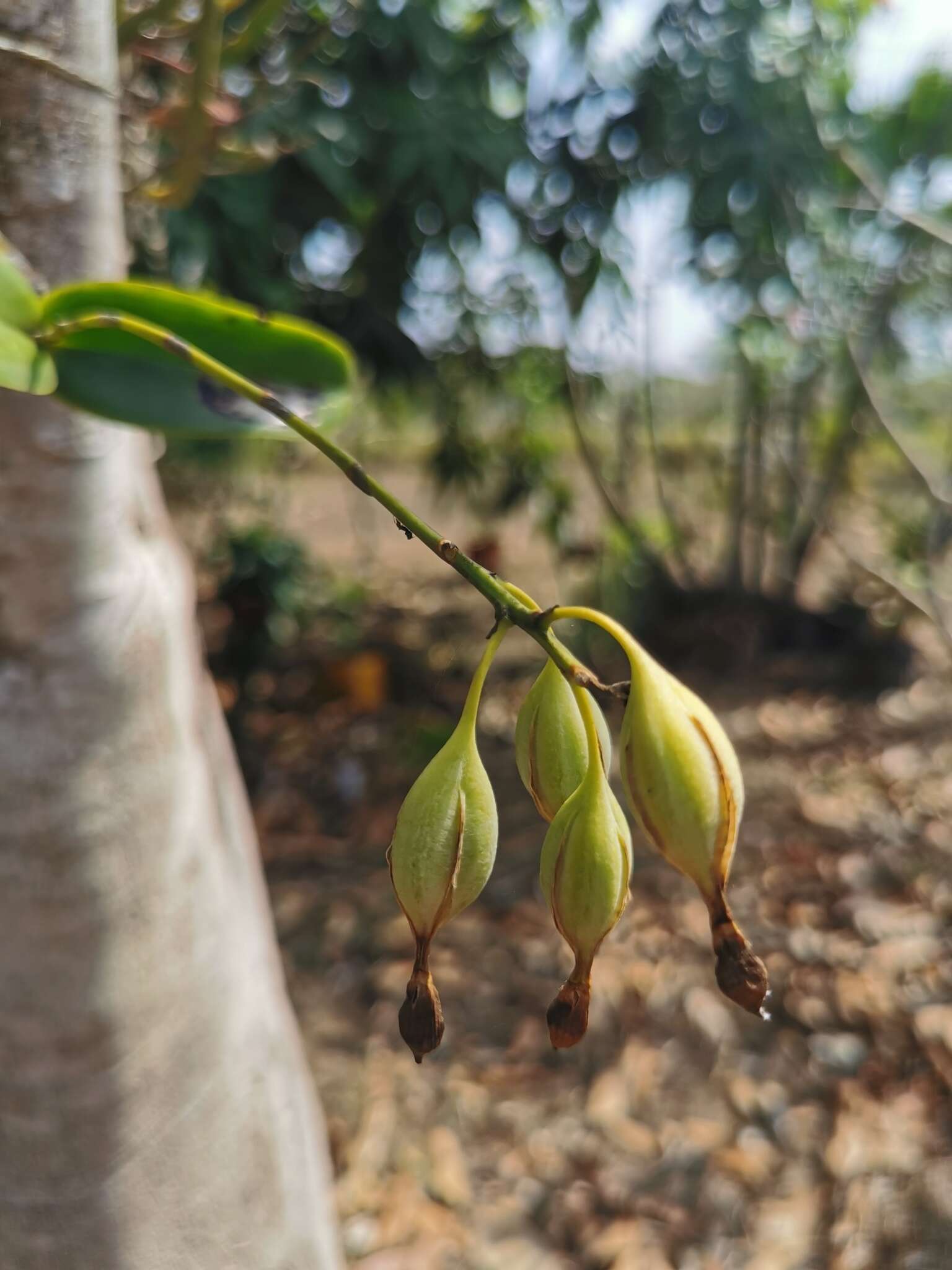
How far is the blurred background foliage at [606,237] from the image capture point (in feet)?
5.84

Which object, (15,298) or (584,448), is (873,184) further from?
(15,298)

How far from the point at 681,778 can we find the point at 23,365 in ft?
1.30

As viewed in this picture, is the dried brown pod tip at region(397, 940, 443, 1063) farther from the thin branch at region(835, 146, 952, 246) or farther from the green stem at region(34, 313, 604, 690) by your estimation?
the thin branch at region(835, 146, 952, 246)

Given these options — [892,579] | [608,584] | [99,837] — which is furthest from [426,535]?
[892,579]

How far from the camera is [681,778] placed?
1.18 feet

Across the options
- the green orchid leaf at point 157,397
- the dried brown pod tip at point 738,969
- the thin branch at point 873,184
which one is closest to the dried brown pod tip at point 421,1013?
the dried brown pod tip at point 738,969

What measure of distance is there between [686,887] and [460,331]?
170cm

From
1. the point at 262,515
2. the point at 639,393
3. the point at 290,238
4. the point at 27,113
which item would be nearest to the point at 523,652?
the point at 639,393

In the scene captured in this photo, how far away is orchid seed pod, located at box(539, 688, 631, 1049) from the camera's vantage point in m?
0.35

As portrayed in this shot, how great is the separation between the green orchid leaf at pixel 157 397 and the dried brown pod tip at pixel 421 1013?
0.31 meters

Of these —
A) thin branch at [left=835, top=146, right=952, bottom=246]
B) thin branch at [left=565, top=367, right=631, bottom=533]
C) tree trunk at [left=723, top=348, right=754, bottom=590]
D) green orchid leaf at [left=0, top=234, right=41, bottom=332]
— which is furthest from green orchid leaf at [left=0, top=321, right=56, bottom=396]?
tree trunk at [left=723, top=348, right=754, bottom=590]

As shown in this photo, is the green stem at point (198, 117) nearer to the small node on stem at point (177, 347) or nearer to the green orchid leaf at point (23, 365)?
the green orchid leaf at point (23, 365)

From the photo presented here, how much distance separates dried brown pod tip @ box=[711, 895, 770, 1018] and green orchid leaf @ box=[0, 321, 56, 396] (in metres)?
0.40

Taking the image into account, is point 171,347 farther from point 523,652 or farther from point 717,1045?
point 523,652
